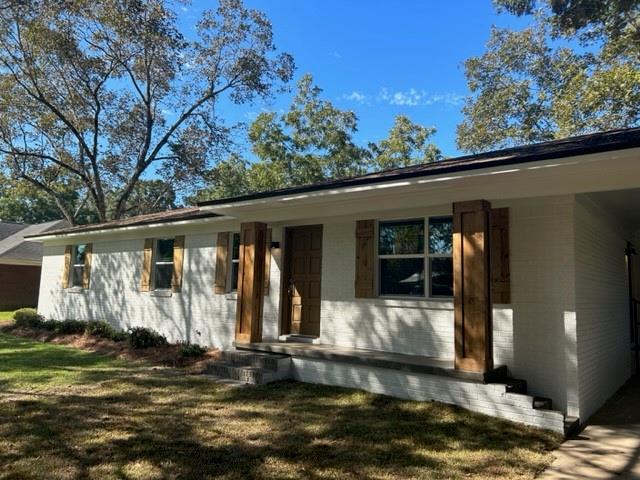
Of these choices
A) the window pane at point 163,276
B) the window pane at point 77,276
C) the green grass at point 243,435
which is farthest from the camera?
the window pane at point 77,276

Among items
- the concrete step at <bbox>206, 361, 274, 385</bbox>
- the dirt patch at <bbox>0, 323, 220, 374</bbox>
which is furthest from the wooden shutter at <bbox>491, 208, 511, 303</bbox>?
the dirt patch at <bbox>0, 323, 220, 374</bbox>

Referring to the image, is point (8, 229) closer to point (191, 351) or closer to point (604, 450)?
point (191, 351)

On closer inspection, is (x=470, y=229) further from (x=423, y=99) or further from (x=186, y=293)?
(x=423, y=99)

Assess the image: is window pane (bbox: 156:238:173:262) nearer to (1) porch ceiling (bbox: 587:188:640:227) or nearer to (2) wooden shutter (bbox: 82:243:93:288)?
(2) wooden shutter (bbox: 82:243:93:288)

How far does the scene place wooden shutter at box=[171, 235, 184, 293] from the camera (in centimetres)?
1065

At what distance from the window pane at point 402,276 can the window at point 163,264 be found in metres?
5.84

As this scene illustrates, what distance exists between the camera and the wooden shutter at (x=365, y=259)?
24.9 ft

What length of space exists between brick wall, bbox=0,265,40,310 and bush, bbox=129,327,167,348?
15.9 m

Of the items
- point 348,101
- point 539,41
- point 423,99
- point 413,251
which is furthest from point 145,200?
point 413,251

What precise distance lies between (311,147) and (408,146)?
20.0 ft

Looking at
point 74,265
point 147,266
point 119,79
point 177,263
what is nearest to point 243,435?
point 177,263

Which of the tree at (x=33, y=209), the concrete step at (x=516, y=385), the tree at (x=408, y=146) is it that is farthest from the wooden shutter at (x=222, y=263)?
the tree at (x=33, y=209)

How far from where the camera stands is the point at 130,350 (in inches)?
379

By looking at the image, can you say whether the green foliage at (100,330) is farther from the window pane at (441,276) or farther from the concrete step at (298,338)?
the window pane at (441,276)
